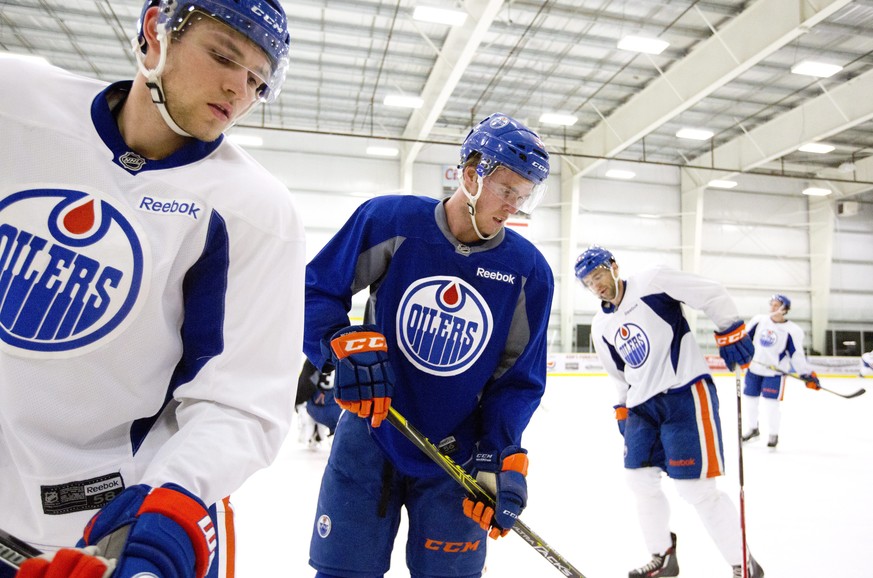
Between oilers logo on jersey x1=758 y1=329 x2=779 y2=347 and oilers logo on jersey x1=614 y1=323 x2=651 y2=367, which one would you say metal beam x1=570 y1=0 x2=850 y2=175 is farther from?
oilers logo on jersey x1=614 y1=323 x2=651 y2=367

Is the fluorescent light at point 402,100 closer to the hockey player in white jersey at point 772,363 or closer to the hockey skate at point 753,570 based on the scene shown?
the hockey player in white jersey at point 772,363

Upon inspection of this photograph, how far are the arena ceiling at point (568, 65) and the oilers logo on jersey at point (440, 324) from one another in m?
7.36

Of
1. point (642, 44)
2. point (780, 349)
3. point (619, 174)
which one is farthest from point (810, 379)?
point (619, 174)

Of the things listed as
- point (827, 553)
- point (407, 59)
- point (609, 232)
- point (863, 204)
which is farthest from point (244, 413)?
point (863, 204)

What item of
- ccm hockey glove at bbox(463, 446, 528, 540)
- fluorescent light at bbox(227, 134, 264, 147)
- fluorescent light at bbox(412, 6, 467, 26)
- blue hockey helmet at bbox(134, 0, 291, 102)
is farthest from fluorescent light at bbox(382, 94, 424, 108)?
blue hockey helmet at bbox(134, 0, 291, 102)

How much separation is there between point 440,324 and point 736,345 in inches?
83.4

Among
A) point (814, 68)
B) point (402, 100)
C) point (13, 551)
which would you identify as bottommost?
point (13, 551)

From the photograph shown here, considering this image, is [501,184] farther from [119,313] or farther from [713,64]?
[713,64]

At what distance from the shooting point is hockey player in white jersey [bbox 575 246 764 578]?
2.87 meters

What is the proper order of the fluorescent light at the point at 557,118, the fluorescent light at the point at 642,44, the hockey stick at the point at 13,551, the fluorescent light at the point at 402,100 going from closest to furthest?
1. the hockey stick at the point at 13,551
2. the fluorescent light at the point at 642,44
3. the fluorescent light at the point at 402,100
4. the fluorescent light at the point at 557,118

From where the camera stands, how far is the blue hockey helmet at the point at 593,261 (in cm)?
317

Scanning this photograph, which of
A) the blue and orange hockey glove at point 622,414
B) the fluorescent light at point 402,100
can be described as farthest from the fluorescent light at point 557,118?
the blue and orange hockey glove at point 622,414

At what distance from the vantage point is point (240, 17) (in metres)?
0.95

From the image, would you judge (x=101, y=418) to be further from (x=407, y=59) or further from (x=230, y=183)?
(x=407, y=59)
